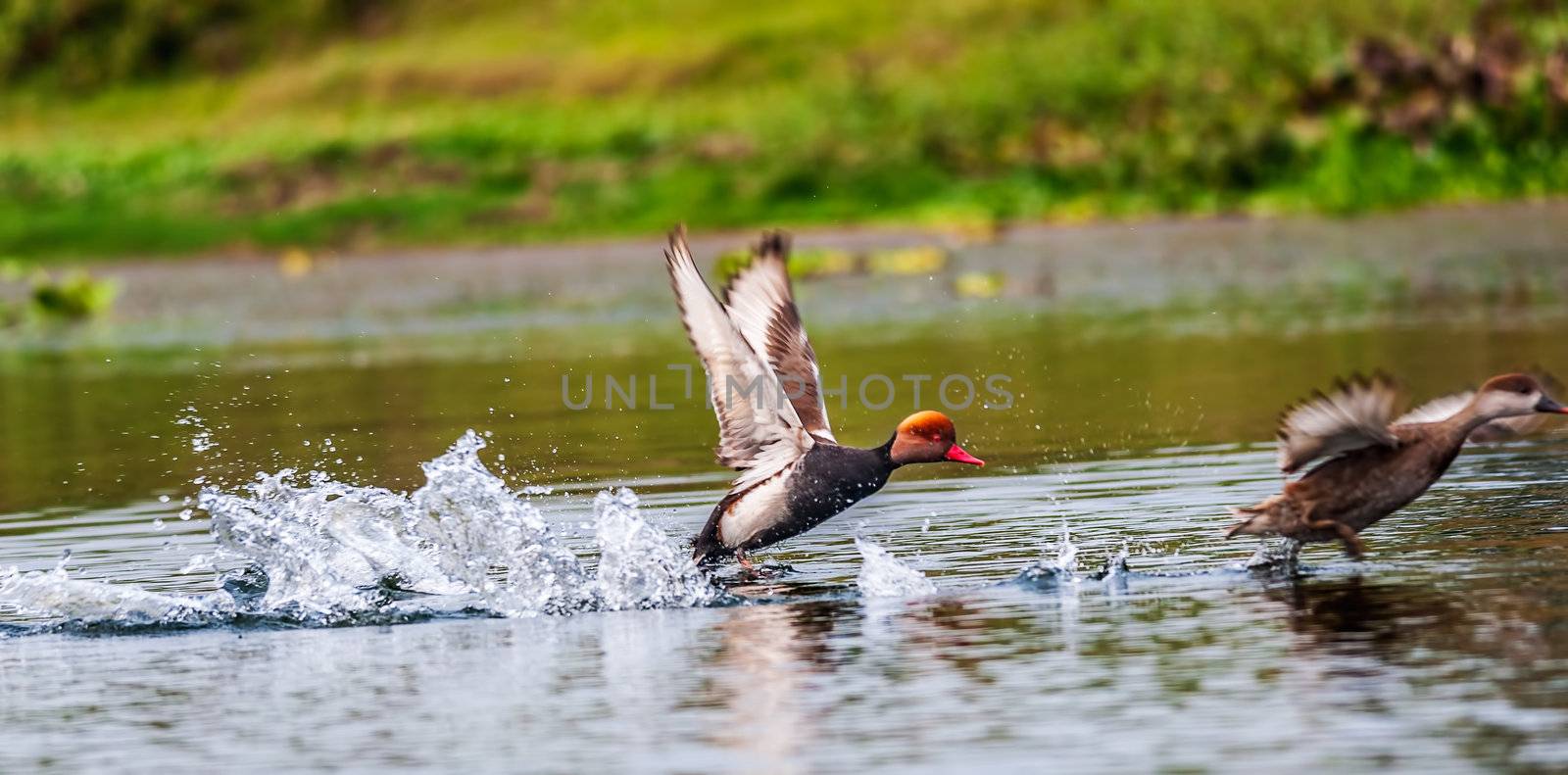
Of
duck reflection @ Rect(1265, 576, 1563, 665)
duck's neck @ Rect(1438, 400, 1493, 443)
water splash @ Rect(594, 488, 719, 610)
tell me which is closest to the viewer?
duck reflection @ Rect(1265, 576, 1563, 665)

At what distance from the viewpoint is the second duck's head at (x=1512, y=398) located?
35.3 feet

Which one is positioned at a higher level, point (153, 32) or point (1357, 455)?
point (153, 32)

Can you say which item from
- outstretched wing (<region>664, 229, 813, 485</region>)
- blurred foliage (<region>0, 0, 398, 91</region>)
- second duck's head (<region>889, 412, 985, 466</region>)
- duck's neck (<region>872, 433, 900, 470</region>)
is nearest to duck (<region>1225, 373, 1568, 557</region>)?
second duck's head (<region>889, 412, 985, 466</region>)

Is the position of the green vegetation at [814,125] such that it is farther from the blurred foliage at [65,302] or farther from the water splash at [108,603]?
the water splash at [108,603]

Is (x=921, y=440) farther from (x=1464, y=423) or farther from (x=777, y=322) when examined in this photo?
(x=1464, y=423)

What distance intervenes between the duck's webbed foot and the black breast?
6.44 ft

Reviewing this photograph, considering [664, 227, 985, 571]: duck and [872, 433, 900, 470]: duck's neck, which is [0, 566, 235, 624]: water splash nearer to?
[664, 227, 985, 571]: duck

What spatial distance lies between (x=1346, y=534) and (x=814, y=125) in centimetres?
2553

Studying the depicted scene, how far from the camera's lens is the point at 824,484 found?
38.1ft

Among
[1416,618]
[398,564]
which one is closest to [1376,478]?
[1416,618]

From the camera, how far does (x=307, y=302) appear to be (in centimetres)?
3064

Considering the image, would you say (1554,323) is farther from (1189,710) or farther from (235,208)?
(235,208)

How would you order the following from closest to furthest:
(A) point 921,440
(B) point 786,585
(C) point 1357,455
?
(C) point 1357,455, (B) point 786,585, (A) point 921,440

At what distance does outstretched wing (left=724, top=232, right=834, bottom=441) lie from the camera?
40.4 feet
